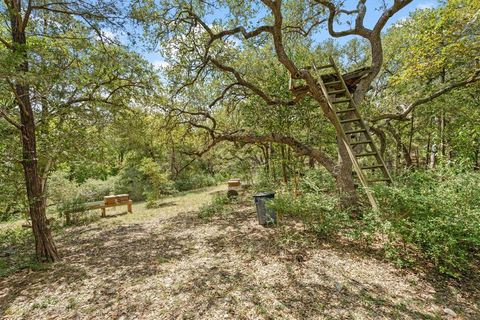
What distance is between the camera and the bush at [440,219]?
2.68 meters

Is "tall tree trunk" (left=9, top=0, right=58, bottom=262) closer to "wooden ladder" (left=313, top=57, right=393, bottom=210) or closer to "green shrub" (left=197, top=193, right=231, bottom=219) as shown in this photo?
"green shrub" (left=197, top=193, right=231, bottom=219)

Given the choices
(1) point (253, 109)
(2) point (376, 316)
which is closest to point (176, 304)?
(2) point (376, 316)

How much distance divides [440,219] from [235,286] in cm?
254

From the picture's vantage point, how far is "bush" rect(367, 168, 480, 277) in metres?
2.68

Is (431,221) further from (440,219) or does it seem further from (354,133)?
(354,133)

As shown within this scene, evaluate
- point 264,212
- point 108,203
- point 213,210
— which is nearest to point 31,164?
point 264,212

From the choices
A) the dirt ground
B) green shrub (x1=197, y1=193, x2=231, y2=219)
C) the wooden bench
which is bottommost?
the dirt ground

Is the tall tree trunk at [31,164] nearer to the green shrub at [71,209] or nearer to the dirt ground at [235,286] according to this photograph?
the dirt ground at [235,286]

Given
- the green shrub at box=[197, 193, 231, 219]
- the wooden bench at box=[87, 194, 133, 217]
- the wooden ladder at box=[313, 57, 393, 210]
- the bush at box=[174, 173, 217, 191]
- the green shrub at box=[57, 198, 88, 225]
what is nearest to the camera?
the wooden ladder at box=[313, 57, 393, 210]

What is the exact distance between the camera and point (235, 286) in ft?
9.33

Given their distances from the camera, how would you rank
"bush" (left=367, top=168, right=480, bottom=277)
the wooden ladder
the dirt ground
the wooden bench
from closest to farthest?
the dirt ground < "bush" (left=367, top=168, right=480, bottom=277) < the wooden ladder < the wooden bench

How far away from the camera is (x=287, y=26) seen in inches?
238

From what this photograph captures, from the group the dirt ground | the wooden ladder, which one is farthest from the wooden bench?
the wooden ladder

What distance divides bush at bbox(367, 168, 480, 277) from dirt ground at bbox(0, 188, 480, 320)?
1.18 ft
